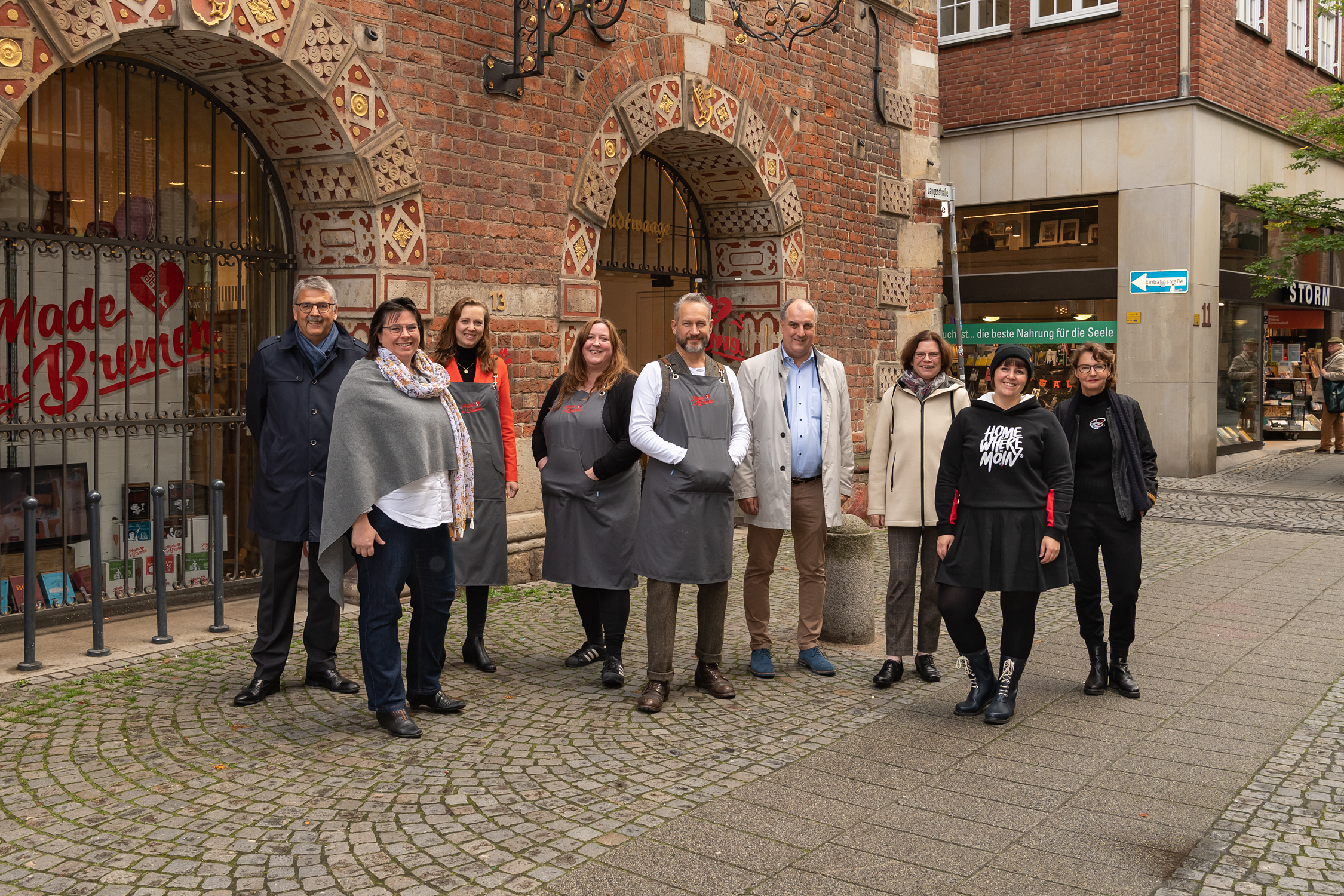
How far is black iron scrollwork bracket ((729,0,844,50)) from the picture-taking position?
1091 cm

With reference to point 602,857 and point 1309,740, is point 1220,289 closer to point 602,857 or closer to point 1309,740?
point 1309,740

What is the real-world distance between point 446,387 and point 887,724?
8.20 feet

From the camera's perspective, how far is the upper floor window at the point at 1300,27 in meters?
20.5

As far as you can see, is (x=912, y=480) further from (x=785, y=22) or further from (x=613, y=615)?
(x=785, y=22)

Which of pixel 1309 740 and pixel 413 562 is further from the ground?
pixel 413 562

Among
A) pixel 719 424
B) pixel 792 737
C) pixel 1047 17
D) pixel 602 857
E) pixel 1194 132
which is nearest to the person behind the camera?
pixel 602 857

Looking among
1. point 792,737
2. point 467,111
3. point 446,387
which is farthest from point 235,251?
point 792,737

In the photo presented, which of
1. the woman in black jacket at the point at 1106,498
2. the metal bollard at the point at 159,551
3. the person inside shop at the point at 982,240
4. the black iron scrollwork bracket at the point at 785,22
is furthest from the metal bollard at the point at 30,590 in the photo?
the person inside shop at the point at 982,240

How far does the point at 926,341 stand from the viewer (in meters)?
6.40

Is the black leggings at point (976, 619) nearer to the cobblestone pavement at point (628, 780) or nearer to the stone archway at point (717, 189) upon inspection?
the cobblestone pavement at point (628, 780)

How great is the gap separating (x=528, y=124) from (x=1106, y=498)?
16.6 ft

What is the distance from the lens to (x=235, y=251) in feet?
26.4

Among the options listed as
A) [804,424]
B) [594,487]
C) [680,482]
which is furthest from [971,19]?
[680,482]

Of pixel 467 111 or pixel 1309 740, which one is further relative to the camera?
pixel 467 111
